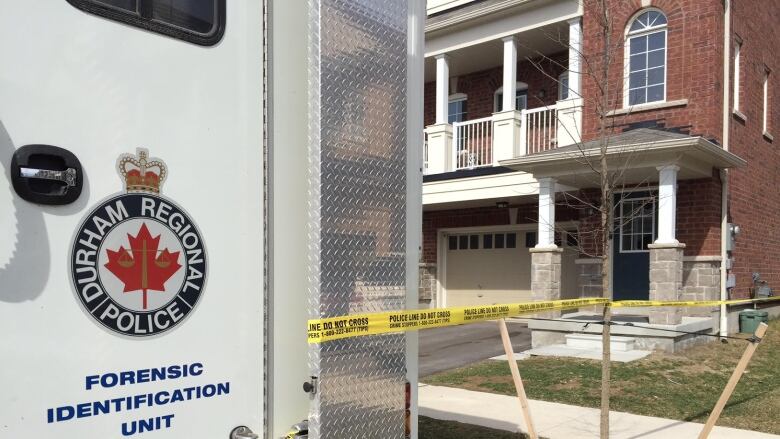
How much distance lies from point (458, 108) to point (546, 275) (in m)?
6.89

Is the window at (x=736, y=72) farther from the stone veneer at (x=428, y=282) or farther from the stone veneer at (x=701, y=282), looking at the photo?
the stone veneer at (x=428, y=282)

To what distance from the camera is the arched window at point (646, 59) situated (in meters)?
12.4

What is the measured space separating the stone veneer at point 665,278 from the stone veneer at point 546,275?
180cm

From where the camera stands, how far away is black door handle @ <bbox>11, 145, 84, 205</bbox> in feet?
5.64

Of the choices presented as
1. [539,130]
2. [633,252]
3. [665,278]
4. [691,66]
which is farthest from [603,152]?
[539,130]

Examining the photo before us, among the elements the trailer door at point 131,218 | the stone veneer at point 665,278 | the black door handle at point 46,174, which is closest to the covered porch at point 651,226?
the stone veneer at point 665,278

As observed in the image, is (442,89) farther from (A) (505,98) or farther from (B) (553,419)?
(B) (553,419)

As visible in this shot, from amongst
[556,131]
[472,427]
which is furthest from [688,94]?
[472,427]

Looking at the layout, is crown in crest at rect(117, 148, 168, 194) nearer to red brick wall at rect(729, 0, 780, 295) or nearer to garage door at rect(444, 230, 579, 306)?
red brick wall at rect(729, 0, 780, 295)

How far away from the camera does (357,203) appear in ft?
8.25

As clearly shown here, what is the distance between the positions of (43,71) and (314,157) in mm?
938

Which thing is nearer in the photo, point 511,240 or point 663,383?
point 663,383

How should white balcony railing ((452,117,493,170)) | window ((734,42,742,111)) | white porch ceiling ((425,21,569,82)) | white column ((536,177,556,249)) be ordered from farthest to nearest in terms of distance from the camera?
white balcony railing ((452,117,493,170))
white porch ceiling ((425,21,569,82))
window ((734,42,742,111))
white column ((536,177,556,249))

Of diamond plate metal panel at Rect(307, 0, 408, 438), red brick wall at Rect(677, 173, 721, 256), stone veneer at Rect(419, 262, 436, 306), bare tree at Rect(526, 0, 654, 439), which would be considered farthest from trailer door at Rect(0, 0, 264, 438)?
stone veneer at Rect(419, 262, 436, 306)
